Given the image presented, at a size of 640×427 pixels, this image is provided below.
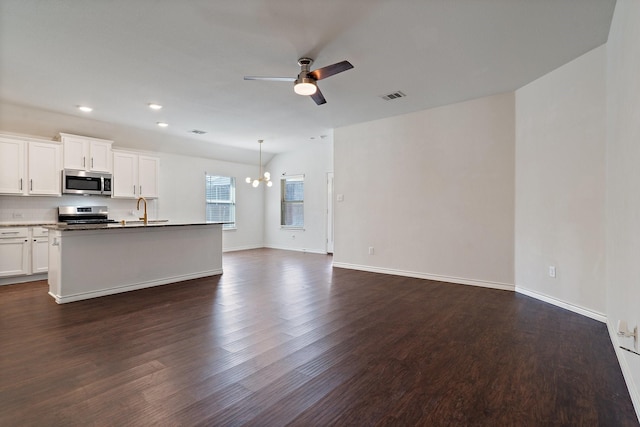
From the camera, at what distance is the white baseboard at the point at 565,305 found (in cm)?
315

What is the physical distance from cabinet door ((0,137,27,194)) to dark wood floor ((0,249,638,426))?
2.00 meters

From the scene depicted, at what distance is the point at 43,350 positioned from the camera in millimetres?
2426

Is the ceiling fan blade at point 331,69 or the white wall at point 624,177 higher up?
the ceiling fan blade at point 331,69

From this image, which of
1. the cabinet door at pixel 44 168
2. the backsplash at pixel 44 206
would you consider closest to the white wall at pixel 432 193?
the backsplash at pixel 44 206

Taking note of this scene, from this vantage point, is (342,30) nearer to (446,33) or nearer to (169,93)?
(446,33)

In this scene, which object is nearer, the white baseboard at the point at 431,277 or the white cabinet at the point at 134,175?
the white baseboard at the point at 431,277

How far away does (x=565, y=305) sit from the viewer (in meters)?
3.48

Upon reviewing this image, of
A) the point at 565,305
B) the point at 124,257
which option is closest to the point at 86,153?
the point at 124,257

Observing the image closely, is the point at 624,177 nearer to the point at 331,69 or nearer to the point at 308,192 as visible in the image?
the point at 331,69

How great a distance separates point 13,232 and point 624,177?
7.35m

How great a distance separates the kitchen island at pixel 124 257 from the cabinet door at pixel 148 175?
208 cm

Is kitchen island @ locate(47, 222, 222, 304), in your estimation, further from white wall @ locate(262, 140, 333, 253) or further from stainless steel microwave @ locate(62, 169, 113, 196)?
white wall @ locate(262, 140, 333, 253)

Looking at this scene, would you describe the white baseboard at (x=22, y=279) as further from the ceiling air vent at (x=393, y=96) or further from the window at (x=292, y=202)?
the ceiling air vent at (x=393, y=96)

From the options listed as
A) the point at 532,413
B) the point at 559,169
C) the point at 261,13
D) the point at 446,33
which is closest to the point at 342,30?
the point at 261,13
